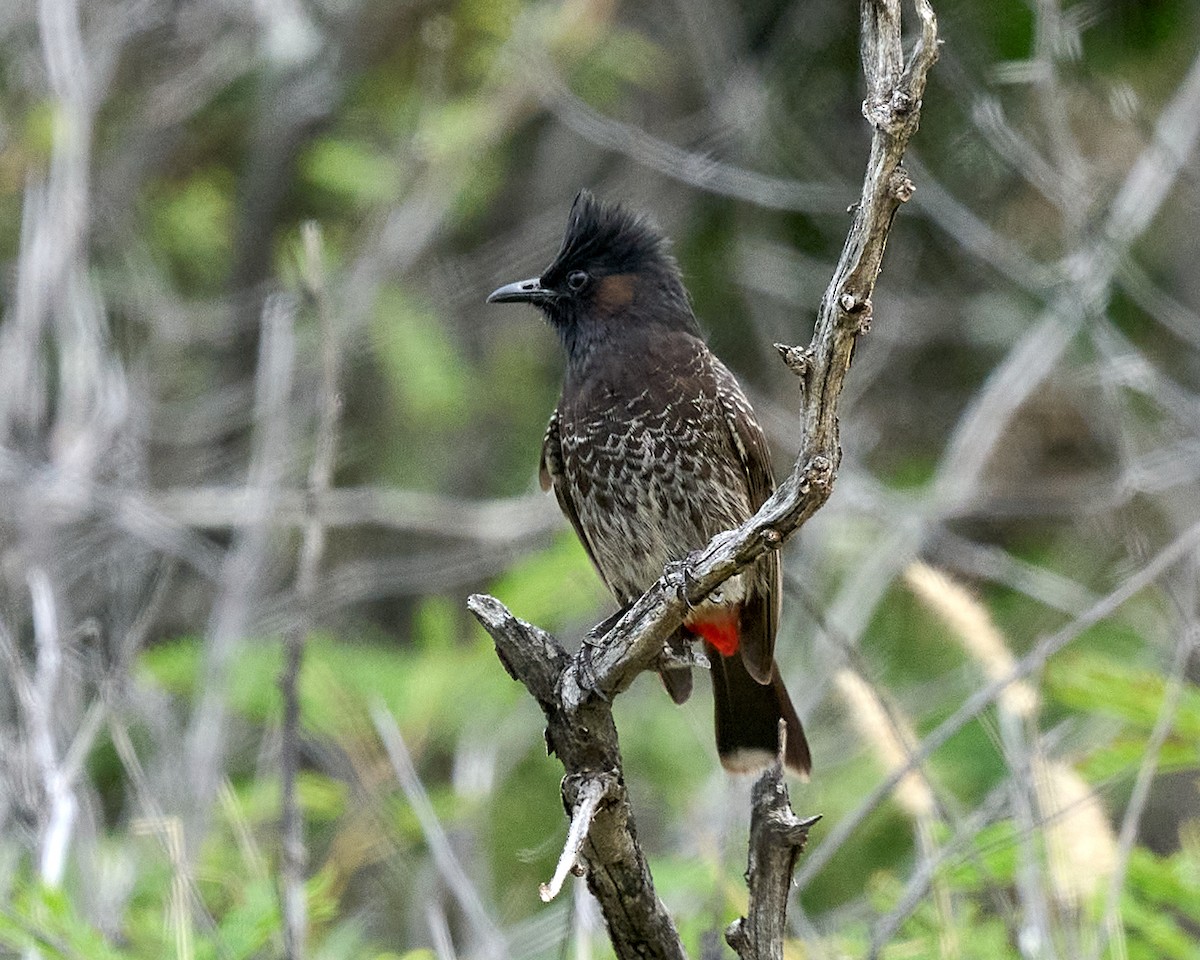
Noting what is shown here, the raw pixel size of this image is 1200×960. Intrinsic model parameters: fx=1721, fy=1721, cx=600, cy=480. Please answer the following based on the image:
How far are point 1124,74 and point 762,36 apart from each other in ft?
4.70

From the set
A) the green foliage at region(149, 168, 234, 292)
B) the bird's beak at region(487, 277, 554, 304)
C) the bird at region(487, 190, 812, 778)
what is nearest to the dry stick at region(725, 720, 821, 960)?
the bird at region(487, 190, 812, 778)

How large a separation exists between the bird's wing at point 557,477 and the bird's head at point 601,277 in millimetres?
243

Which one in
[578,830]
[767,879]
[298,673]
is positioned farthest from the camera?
[298,673]

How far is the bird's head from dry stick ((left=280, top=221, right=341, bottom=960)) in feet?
2.77

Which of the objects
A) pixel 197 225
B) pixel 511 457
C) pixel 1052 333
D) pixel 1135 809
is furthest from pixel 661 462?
pixel 197 225

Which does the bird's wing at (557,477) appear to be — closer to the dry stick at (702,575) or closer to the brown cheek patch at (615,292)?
the brown cheek patch at (615,292)

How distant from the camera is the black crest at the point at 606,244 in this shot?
4441 mm

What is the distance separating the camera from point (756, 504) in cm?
414

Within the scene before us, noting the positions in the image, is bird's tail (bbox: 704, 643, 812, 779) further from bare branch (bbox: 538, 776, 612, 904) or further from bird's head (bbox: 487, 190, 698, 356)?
bare branch (bbox: 538, 776, 612, 904)

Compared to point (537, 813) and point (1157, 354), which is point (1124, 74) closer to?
point (1157, 354)

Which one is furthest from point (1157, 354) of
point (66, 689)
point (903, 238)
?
point (66, 689)

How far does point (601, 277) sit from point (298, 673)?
1493 millimetres

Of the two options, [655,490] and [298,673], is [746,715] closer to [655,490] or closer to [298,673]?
[655,490]

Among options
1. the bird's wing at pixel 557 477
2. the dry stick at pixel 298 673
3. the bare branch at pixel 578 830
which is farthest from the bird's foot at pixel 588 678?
the bird's wing at pixel 557 477
